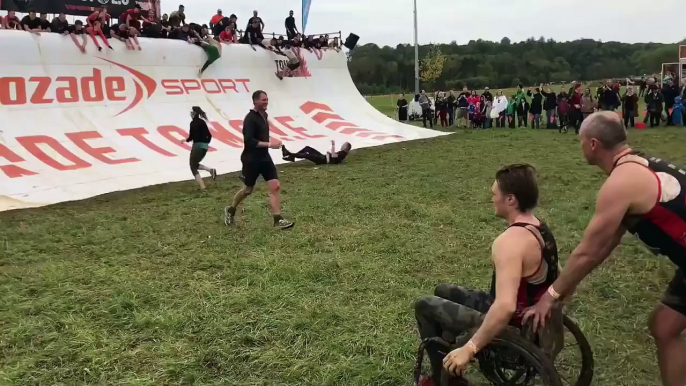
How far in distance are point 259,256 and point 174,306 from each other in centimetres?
135

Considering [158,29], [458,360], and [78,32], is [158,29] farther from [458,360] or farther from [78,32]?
[458,360]

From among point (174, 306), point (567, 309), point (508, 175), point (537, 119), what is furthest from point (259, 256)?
point (537, 119)

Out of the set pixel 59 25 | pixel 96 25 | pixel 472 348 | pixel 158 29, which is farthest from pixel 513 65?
pixel 472 348

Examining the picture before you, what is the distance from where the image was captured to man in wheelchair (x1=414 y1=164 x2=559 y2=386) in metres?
2.38

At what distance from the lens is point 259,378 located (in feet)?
10.9

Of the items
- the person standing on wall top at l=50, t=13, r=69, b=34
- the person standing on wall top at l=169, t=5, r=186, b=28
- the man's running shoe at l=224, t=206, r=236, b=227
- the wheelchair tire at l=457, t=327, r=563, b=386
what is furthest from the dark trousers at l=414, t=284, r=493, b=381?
the person standing on wall top at l=169, t=5, r=186, b=28

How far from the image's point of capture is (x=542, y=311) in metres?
2.46

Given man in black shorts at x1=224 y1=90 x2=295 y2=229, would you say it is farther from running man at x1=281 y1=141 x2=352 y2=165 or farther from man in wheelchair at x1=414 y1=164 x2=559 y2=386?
running man at x1=281 y1=141 x2=352 y2=165

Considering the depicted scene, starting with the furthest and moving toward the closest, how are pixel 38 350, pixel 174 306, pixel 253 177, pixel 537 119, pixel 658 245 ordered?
pixel 537 119
pixel 253 177
pixel 174 306
pixel 38 350
pixel 658 245

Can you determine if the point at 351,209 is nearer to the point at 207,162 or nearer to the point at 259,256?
the point at 259,256

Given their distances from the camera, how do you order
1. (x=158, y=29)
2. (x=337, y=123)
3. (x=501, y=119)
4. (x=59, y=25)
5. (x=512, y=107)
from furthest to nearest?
1. (x=501, y=119)
2. (x=512, y=107)
3. (x=337, y=123)
4. (x=158, y=29)
5. (x=59, y=25)

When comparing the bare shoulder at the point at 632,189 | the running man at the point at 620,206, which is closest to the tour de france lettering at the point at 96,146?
the running man at the point at 620,206

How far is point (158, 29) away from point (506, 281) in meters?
14.3

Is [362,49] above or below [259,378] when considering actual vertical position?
above
